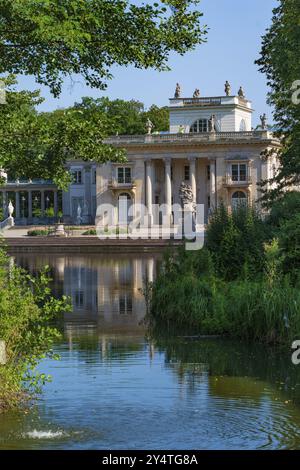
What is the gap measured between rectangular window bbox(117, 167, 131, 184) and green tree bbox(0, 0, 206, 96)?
62.7 meters

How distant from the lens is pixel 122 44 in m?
11.6

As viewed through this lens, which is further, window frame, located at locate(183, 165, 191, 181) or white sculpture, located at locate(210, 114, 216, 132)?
window frame, located at locate(183, 165, 191, 181)

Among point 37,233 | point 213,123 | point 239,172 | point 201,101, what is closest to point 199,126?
point 201,101

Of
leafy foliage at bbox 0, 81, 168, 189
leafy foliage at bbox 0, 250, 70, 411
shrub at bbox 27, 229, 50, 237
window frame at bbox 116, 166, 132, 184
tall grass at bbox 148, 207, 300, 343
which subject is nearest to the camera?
leafy foliage at bbox 0, 250, 70, 411

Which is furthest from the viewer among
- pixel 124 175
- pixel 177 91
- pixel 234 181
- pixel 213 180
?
pixel 177 91

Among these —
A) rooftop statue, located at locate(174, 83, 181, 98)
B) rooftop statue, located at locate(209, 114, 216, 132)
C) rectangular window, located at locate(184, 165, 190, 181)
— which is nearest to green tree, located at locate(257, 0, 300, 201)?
rooftop statue, located at locate(209, 114, 216, 132)

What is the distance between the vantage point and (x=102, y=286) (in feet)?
90.1

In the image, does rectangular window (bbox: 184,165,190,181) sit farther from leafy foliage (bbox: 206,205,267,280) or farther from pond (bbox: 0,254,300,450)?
pond (bbox: 0,254,300,450)

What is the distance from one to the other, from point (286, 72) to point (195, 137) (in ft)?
160

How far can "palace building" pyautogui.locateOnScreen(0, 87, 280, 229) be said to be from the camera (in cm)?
7206

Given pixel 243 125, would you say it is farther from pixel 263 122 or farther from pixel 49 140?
pixel 49 140

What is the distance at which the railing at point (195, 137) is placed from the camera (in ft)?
235

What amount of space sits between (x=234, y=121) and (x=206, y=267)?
191 feet

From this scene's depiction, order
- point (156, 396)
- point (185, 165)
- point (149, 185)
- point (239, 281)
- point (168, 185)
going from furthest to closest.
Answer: point (185, 165), point (168, 185), point (149, 185), point (239, 281), point (156, 396)
